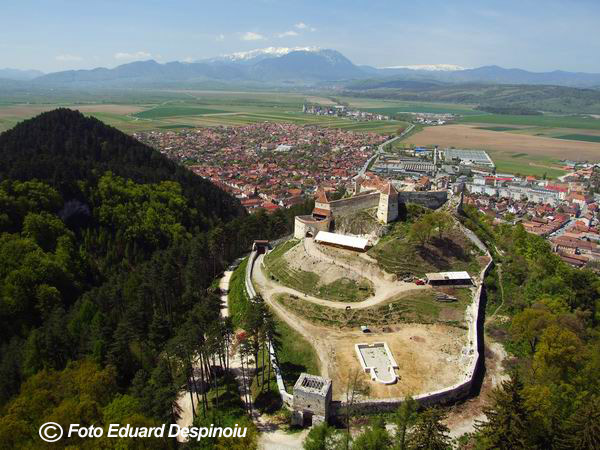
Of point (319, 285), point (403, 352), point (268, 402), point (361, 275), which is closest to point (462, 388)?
point (403, 352)

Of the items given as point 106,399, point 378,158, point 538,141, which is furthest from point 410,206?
point 538,141

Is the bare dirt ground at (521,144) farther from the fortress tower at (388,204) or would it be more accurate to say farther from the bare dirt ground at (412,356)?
the bare dirt ground at (412,356)

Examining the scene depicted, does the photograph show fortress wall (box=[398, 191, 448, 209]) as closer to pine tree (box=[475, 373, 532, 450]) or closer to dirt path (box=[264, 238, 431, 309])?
dirt path (box=[264, 238, 431, 309])

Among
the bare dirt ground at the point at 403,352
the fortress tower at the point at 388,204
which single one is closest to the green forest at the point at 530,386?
the bare dirt ground at the point at 403,352

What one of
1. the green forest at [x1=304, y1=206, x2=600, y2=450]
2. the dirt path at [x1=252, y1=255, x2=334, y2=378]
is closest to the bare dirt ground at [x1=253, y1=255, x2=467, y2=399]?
the dirt path at [x1=252, y1=255, x2=334, y2=378]

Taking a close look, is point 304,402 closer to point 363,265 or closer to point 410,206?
point 363,265

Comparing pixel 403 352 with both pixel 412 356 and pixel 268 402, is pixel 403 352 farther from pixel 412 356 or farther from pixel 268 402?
pixel 268 402
